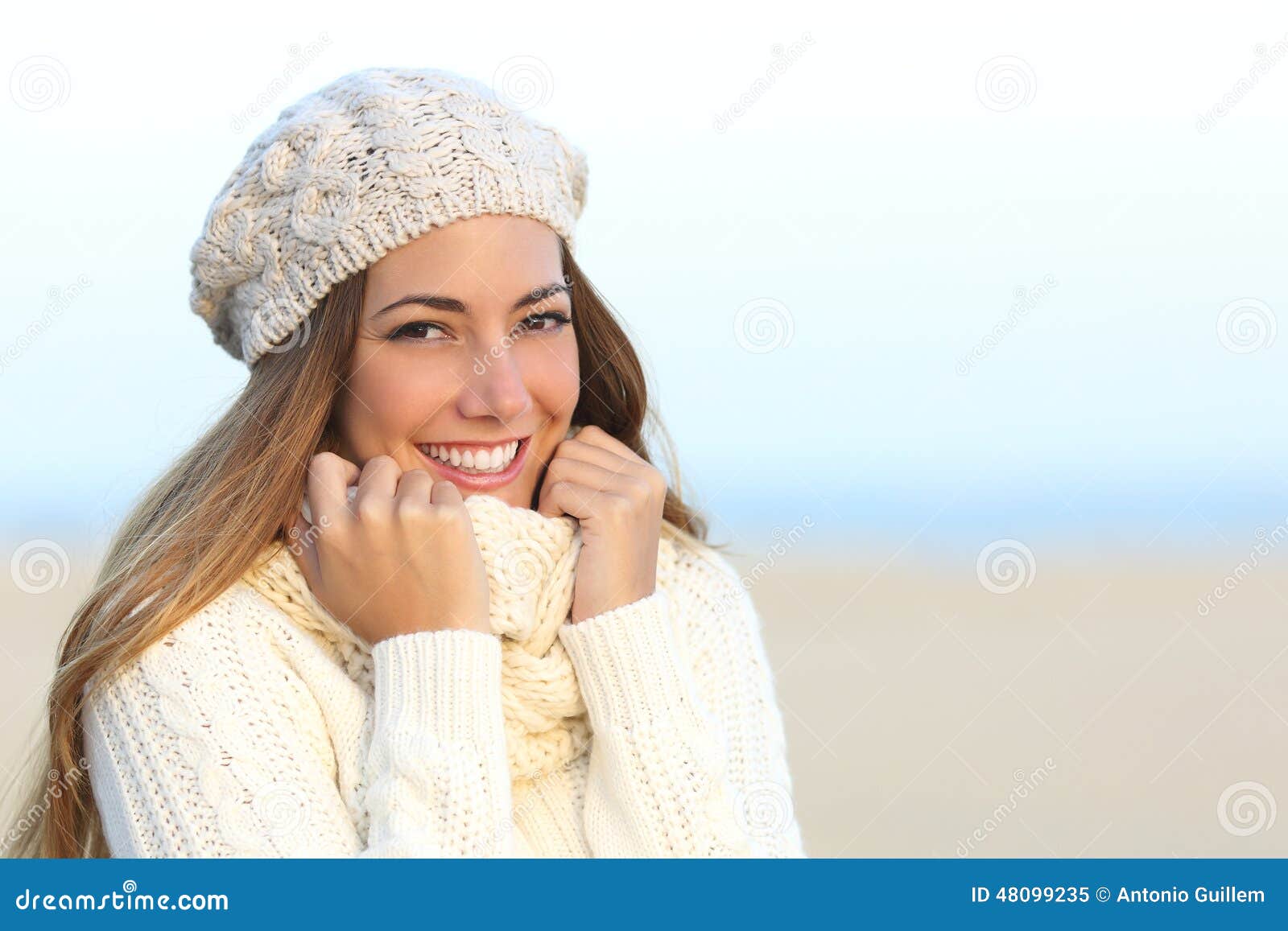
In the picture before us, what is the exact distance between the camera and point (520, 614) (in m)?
2.64

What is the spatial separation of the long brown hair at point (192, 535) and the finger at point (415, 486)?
0.24 meters

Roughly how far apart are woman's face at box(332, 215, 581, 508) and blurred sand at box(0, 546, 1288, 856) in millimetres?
2128

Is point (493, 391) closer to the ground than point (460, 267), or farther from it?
closer to the ground

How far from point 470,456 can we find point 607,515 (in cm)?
32

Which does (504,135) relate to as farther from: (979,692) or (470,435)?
(979,692)

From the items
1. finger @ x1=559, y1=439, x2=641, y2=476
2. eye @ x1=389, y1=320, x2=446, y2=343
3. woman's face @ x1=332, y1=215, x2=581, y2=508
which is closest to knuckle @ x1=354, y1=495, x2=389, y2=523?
woman's face @ x1=332, y1=215, x2=581, y2=508

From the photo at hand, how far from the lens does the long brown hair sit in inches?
99.3

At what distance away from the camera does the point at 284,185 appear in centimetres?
276

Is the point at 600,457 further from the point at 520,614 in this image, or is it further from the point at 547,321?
the point at 520,614

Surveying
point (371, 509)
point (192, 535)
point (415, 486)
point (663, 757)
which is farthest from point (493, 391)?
point (663, 757)

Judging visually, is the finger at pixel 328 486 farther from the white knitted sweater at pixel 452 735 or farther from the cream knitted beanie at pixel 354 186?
the cream knitted beanie at pixel 354 186

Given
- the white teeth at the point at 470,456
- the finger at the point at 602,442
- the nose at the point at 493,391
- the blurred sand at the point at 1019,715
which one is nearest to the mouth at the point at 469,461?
the white teeth at the point at 470,456

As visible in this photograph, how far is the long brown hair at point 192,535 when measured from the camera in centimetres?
252

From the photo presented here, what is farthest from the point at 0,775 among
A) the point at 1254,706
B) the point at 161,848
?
the point at 1254,706
